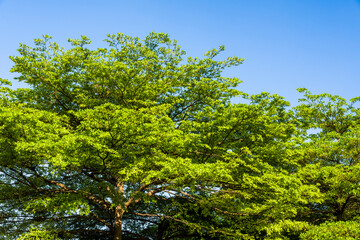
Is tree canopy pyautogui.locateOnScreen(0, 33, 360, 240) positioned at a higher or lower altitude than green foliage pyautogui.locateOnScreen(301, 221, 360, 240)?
higher

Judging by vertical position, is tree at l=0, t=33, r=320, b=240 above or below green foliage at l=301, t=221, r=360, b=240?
above

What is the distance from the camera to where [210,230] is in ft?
40.5

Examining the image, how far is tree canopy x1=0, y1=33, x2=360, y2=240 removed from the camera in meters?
9.31

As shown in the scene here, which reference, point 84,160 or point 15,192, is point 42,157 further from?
point 15,192

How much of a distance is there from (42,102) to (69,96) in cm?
151

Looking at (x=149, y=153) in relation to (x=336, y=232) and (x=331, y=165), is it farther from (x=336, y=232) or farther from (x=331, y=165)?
(x=331, y=165)

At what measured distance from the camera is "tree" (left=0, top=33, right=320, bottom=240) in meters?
9.23

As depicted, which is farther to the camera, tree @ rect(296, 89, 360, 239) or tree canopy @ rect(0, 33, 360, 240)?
tree @ rect(296, 89, 360, 239)

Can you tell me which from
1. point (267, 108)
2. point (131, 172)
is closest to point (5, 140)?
point (131, 172)

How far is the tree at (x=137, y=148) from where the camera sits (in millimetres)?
9234

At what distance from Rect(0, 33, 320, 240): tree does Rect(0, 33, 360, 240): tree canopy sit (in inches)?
2.5

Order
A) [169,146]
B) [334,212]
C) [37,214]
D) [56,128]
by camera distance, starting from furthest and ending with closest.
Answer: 1. [334,212]
2. [37,214]
3. [169,146]
4. [56,128]

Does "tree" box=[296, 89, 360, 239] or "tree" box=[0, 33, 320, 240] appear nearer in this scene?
"tree" box=[0, 33, 320, 240]

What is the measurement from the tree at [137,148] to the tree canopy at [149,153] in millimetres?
64
